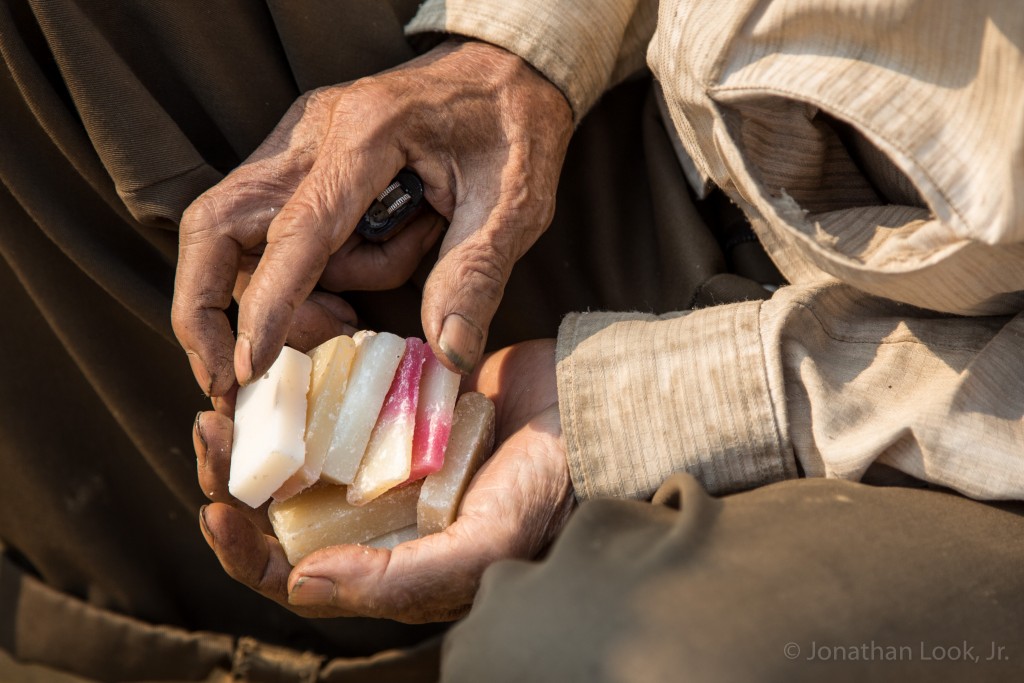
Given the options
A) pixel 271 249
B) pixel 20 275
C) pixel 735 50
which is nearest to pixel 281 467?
pixel 271 249

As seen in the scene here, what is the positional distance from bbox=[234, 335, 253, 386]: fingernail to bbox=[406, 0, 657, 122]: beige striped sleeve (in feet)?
2.18

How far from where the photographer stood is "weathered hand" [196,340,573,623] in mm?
1107

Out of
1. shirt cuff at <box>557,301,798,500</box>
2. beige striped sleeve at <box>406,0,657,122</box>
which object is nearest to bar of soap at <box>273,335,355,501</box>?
shirt cuff at <box>557,301,798,500</box>

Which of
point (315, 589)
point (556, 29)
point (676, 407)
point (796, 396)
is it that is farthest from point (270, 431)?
point (556, 29)

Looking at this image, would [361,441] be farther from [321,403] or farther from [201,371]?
[201,371]

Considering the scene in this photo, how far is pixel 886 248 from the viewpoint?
977 millimetres

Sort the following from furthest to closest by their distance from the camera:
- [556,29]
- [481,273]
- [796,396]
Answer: [556,29], [481,273], [796,396]

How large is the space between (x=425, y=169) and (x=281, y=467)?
52 centimetres

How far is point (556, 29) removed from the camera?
4.65ft

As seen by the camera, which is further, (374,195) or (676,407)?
(374,195)

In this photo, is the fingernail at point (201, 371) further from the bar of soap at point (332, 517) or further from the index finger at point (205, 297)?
the bar of soap at point (332, 517)

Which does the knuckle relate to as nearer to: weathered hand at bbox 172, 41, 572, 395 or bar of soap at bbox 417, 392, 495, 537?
weathered hand at bbox 172, 41, 572, 395

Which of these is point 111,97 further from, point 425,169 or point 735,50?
point 735,50

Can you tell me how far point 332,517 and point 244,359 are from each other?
0.89 ft
